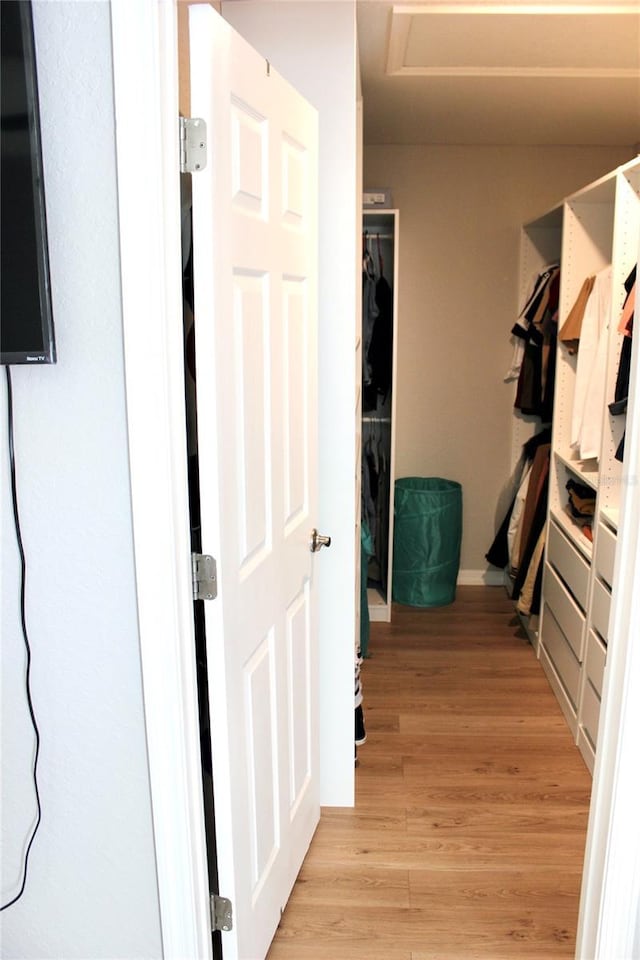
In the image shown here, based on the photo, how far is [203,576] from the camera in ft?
4.61

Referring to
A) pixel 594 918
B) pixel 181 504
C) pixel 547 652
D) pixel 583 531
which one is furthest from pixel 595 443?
pixel 181 504

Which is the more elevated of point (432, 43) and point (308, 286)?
point (432, 43)

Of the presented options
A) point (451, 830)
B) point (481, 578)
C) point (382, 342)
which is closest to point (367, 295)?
point (382, 342)

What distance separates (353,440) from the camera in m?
2.22

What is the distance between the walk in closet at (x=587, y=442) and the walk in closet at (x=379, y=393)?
0.77 metres

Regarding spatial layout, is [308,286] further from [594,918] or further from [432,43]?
[594,918]

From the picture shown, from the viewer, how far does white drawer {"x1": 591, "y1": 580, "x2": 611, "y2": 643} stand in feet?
8.32

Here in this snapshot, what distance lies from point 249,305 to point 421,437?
292cm

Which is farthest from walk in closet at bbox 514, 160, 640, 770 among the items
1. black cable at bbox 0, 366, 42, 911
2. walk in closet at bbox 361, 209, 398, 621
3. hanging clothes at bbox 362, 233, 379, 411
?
black cable at bbox 0, 366, 42, 911

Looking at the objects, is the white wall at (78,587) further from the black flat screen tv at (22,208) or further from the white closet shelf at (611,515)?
the white closet shelf at (611,515)

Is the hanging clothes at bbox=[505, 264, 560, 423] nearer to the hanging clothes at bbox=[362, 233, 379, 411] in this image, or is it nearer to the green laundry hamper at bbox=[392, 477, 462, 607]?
the green laundry hamper at bbox=[392, 477, 462, 607]

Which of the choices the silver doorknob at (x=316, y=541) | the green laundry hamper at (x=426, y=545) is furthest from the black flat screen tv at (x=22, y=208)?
the green laundry hamper at (x=426, y=545)

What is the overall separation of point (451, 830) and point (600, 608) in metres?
0.89

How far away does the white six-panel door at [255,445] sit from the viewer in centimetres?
136
